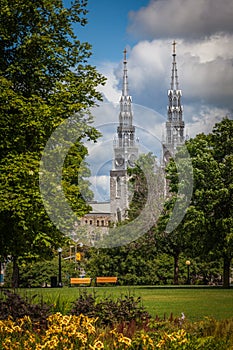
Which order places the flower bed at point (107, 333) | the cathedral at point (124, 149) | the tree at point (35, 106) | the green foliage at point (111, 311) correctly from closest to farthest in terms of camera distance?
the flower bed at point (107, 333) → the green foliage at point (111, 311) → the tree at point (35, 106) → the cathedral at point (124, 149)

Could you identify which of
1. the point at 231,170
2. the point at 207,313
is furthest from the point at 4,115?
the point at 231,170

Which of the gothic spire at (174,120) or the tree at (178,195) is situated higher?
the gothic spire at (174,120)

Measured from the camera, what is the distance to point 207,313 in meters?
18.9

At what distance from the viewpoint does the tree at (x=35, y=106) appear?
78.7ft

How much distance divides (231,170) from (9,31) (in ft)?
50.7

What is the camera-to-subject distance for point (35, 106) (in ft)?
81.6

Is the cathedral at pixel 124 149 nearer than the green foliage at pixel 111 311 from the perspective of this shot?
No

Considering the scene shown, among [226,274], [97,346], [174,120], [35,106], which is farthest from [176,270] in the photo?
[174,120]

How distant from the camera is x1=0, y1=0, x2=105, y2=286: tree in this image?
945 inches

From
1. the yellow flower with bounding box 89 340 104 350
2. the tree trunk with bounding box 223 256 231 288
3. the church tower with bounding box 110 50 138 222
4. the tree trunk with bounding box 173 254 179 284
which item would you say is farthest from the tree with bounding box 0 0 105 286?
the tree trunk with bounding box 173 254 179 284

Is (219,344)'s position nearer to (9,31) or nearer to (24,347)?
(24,347)

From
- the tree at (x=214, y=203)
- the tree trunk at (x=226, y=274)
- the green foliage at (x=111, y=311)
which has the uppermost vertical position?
the tree at (x=214, y=203)

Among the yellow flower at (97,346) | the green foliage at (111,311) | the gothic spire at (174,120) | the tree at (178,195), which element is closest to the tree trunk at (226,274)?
the tree at (178,195)

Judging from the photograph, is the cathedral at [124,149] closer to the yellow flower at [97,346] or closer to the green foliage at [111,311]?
the green foliage at [111,311]
